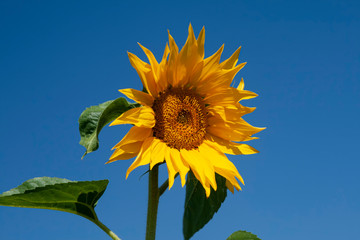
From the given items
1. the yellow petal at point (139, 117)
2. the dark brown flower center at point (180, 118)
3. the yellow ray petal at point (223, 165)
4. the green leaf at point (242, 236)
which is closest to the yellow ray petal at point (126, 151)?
the yellow petal at point (139, 117)

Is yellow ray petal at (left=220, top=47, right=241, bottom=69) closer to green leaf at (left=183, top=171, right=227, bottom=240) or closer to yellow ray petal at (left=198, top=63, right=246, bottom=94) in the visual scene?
yellow ray petal at (left=198, top=63, right=246, bottom=94)

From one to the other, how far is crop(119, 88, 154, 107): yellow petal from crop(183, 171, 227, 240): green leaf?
0.62m

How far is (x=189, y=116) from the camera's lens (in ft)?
10.1

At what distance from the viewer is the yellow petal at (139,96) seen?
105 inches

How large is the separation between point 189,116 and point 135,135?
19.1 inches

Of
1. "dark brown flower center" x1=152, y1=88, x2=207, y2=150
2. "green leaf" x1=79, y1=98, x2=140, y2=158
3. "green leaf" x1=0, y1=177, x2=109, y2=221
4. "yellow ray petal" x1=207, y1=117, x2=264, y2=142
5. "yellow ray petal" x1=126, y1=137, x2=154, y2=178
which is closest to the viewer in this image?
"yellow ray petal" x1=126, y1=137, x2=154, y2=178

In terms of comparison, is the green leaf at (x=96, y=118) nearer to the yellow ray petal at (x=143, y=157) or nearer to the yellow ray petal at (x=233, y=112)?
the yellow ray petal at (x=143, y=157)

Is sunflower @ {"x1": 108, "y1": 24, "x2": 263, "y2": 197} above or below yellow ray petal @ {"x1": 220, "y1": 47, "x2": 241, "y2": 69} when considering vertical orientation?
below

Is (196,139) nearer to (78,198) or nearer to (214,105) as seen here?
(214,105)

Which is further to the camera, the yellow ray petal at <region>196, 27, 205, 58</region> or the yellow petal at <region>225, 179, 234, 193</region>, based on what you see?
the yellow petal at <region>225, 179, 234, 193</region>

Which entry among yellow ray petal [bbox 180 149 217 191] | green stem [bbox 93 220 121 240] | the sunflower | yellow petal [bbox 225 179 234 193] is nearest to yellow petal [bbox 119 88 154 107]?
the sunflower

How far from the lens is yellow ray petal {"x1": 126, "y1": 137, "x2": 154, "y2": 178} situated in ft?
8.52

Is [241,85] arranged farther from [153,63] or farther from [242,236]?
[242,236]

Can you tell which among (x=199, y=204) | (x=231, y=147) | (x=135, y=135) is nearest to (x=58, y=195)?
(x=135, y=135)
